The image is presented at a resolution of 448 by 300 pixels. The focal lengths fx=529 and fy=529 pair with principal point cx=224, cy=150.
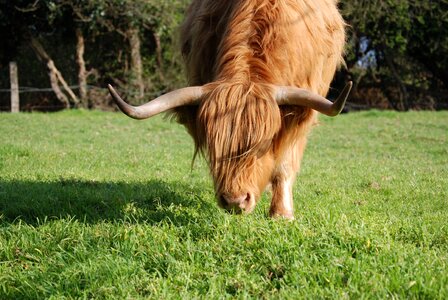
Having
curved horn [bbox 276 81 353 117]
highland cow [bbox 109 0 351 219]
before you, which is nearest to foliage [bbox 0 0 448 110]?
highland cow [bbox 109 0 351 219]

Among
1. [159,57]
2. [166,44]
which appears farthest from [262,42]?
[166,44]

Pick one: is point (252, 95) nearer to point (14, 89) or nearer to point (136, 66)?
point (14, 89)

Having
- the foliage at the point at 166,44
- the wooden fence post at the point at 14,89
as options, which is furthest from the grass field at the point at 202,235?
the foliage at the point at 166,44

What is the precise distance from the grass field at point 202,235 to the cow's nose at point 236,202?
12cm

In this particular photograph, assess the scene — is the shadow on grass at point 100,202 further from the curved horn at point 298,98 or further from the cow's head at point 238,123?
the curved horn at point 298,98

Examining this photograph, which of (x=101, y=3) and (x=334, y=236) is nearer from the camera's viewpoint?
(x=334, y=236)

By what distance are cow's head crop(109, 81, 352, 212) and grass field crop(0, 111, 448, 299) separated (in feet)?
0.93

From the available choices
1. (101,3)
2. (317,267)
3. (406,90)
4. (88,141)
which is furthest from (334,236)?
(406,90)

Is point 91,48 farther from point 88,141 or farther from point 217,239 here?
point 217,239

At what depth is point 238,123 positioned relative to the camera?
3.90 meters

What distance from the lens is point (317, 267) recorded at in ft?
10.7

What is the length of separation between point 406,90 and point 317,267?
22911 mm

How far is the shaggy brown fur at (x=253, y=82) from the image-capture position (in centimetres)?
393

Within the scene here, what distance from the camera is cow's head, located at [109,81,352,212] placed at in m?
3.91
